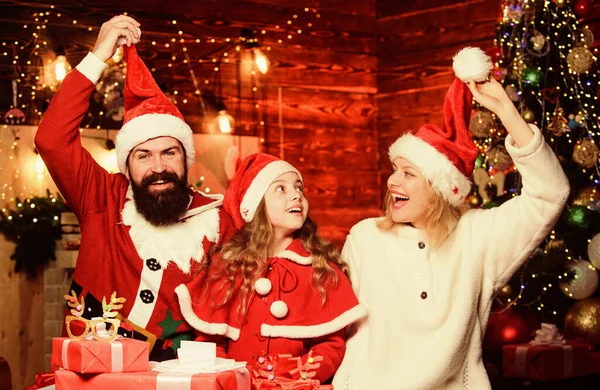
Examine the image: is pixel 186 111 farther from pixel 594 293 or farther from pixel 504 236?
pixel 504 236

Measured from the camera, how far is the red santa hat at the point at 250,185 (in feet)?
10.8

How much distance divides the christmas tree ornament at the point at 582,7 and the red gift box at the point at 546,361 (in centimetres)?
183

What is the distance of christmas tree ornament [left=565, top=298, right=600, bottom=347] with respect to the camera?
16.1 ft

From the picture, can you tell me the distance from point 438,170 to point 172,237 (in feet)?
3.23

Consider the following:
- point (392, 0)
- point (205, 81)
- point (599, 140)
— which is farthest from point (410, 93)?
point (599, 140)

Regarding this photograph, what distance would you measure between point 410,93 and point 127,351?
4611 mm

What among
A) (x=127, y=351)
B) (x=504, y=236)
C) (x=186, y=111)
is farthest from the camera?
(x=186, y=111)

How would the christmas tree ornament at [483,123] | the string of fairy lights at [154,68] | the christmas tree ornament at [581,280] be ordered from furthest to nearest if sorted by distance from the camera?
the string of fairy lights at [154,68] → the christmas tree ornament at [483,123] → the christmas tree ornament at [581,280]

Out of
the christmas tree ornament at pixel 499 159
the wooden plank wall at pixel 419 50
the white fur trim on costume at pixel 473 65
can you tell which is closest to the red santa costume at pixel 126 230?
the white fur trim on costume at pixel 473 65

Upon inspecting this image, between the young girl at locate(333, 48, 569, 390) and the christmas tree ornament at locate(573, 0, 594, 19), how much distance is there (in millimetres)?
2223

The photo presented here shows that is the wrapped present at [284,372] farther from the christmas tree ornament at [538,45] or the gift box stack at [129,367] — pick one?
the christmas tree ornament at [538,45]

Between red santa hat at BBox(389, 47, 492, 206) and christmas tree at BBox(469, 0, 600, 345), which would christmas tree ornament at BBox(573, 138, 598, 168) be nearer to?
christmas tree at BBox(469, 0, 600, 345)

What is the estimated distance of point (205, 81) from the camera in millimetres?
6555

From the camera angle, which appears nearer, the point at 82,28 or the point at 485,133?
the point at 485,133
